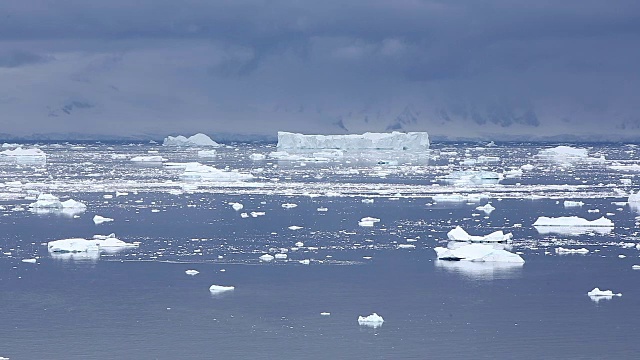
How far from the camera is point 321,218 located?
24250mm

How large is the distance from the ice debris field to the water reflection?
53 mm

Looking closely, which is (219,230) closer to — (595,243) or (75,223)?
(75,223)

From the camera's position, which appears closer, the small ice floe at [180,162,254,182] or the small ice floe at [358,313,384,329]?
the small ice floe at [358,313,384,329]

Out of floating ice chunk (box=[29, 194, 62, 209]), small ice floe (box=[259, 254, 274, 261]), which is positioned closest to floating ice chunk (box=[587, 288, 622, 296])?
small ice floe (box=[259, 254, 274, 261])

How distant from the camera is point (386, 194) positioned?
104ft

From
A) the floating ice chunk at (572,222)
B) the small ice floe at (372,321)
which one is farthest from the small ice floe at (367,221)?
the small ice floe at (372,321)

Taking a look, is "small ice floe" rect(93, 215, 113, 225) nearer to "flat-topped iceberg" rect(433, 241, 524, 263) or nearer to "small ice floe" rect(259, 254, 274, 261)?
"small ice floe" rect(259, 254, 274, 261)

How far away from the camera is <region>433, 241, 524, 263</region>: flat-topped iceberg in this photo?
56.4 feet

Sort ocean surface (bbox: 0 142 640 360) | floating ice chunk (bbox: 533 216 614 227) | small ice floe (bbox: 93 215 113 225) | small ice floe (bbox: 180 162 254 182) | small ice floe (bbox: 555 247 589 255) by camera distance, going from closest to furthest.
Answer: ocean surface (bbox: 0 142 640 360)
small ice floe (bbox: 555 247 589 255)
floating ice chunk (bbox: 533 216 614 227)
small ice floe (bbox: 93 215 113 225)
small ice floe (bbox: 180 162 254 182)

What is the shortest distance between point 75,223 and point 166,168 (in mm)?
27628

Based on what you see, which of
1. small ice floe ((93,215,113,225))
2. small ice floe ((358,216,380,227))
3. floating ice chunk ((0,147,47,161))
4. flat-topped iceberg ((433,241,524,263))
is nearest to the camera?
flat-topped iceberg ((433,241,524,263))

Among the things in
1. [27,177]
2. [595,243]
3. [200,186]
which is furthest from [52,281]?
[27,177]

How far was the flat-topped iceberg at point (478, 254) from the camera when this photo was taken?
17.2 meters

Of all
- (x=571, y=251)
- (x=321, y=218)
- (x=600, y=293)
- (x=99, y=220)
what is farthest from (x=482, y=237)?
(x=99, y=220)
